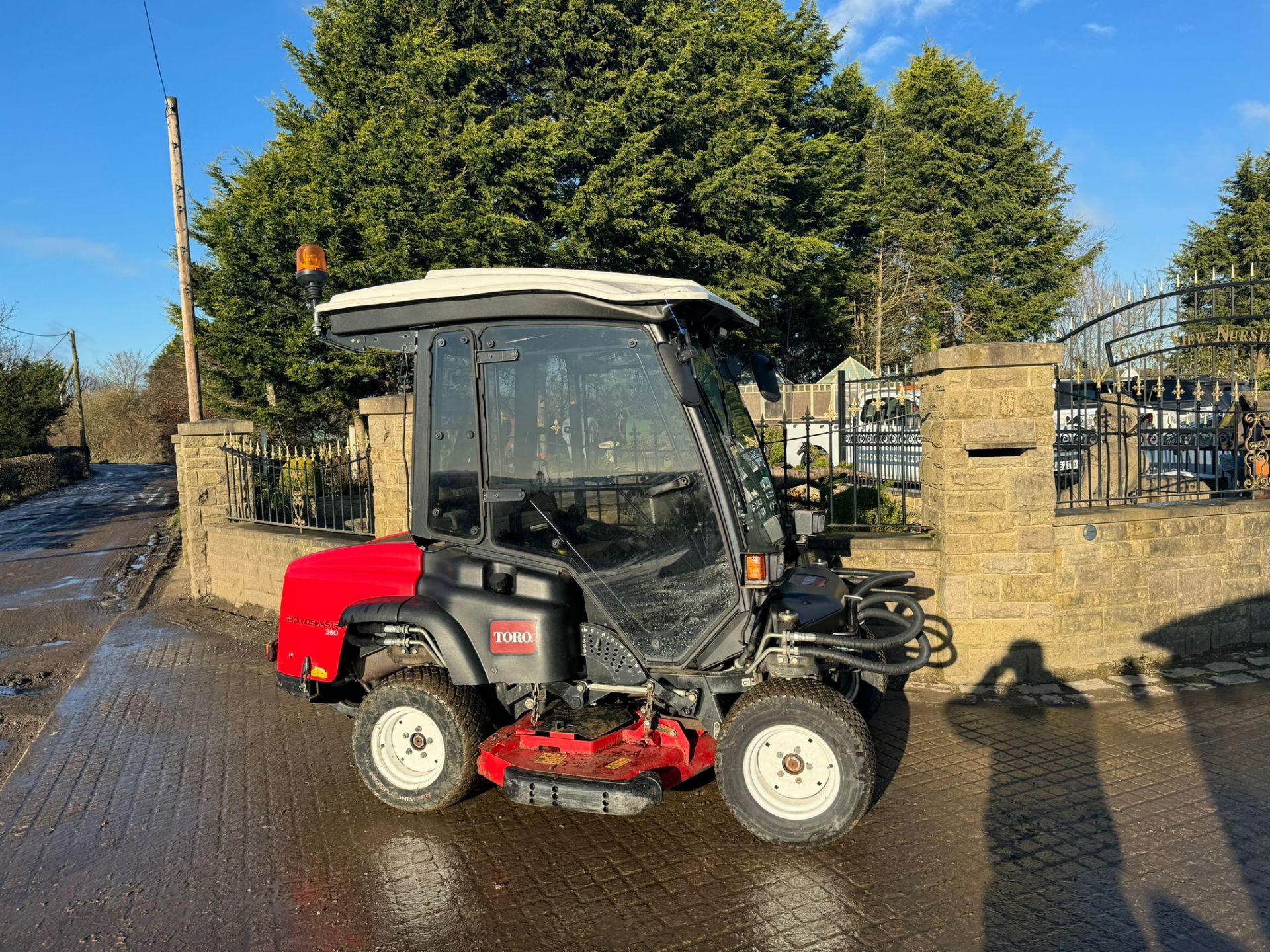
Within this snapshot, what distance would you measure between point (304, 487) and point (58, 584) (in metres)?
5.58

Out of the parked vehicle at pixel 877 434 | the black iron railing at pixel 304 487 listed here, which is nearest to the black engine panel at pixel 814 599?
the parked vehicle at pixel 877 434

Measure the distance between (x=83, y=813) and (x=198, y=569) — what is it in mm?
6446

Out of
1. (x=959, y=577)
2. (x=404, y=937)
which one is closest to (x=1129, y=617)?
(x=959, y=577)

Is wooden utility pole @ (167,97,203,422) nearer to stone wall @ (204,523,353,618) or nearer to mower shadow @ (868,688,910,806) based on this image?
stone wall @ (204,523,353,618)

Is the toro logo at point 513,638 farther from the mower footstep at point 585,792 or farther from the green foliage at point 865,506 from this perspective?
the green foliage at point 865,506

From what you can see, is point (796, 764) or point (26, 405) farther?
point (26, 405)

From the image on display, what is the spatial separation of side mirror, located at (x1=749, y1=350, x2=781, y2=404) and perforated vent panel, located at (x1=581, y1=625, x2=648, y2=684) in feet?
4.53

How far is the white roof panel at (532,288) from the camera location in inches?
153

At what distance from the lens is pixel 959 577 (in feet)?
20.6

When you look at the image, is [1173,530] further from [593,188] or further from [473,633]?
[593,188]

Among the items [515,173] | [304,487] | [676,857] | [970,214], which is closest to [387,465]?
[304,487]

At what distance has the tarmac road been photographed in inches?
280

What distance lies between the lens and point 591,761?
4012 mm

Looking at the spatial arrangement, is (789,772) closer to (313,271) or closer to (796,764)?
(796,764)
